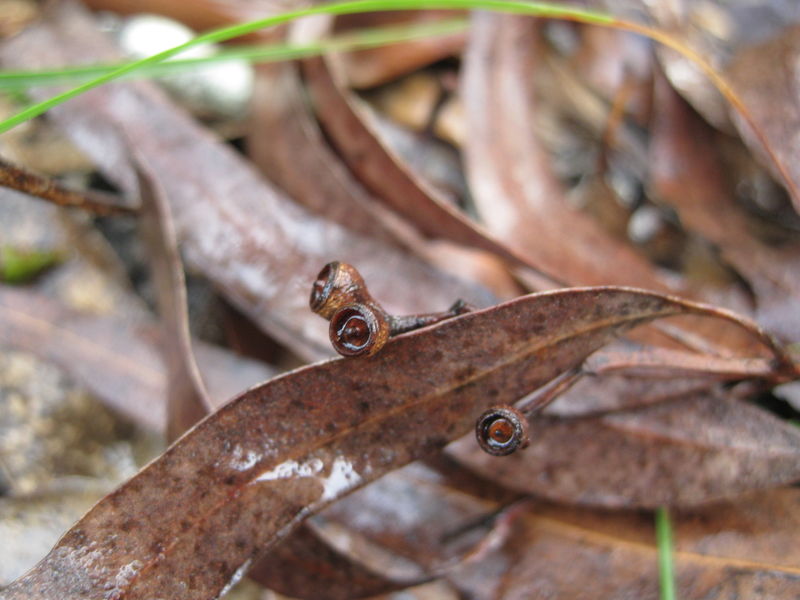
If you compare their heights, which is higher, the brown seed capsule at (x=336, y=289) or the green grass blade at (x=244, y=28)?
the green grass blade at (x=244, y=28)

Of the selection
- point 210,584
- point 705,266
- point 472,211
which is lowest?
point 210,584

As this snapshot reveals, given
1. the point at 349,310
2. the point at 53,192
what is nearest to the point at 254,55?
the point at 53,192

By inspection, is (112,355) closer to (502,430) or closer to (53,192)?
(53,192)

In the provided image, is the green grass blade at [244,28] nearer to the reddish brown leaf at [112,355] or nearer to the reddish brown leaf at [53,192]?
the reddish brown leaf at [53,192]

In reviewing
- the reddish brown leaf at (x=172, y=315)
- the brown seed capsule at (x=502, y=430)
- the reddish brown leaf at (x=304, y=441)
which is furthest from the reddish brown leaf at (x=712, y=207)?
the reddish brown leaf at (x=172, y=315)

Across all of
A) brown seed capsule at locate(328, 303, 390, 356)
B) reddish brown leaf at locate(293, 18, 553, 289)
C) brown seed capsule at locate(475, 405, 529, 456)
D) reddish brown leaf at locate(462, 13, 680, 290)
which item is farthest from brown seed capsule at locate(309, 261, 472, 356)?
reddish brown leaf at locate(462, 13, 680, 290)

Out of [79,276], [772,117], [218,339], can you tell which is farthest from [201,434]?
[772,117]

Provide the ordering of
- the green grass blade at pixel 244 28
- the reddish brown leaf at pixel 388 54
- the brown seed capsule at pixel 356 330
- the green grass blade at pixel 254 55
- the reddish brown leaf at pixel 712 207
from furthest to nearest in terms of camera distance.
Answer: the reddish brown leaf at pixel 388 54 < the reddish brown leaf at pixel 712 207 < the green grass blade at pixel 254 55 < the green grass blade at pixel 244 28 < the brown seed capsule at pixel 356 330

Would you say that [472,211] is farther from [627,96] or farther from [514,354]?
[514,354]
